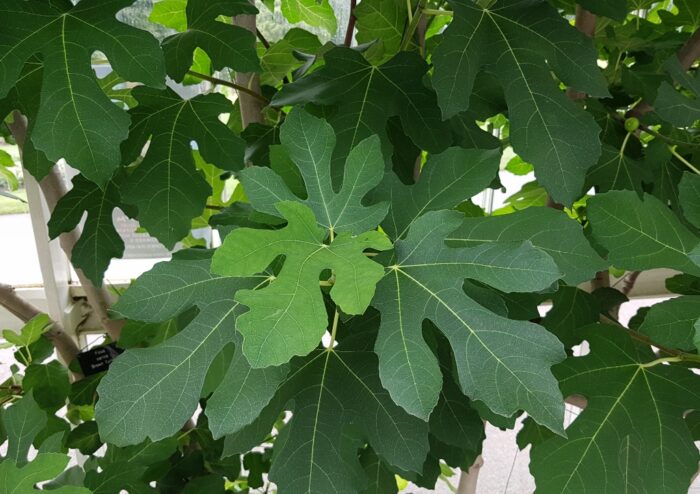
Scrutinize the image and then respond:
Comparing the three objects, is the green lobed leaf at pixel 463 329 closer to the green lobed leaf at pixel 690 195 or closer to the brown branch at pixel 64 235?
the green lobed leaf at pixel 690 195

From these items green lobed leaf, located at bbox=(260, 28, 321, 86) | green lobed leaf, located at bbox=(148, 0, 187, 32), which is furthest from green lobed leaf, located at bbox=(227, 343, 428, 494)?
green lobed leaf, located at bbox=(148, 0, 187, 32)

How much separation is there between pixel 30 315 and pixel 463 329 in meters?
0.96

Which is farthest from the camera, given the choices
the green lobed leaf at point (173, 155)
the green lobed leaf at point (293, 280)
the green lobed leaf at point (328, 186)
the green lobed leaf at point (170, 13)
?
the green lobed leaf at point (170, 13)

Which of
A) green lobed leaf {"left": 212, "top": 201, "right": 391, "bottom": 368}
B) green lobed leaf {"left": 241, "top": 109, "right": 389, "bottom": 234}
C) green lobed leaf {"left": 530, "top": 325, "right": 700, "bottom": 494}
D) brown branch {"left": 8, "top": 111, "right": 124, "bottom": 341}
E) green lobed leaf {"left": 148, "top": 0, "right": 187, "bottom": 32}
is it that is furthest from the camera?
green lobed leaf {"left": 148, "top": 0, "right": 187, "bottom": 32}

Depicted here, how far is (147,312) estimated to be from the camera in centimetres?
62

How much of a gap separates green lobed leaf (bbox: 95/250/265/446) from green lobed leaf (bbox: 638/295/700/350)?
14.9 inches

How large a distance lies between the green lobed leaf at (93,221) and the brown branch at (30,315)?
1.24 feet

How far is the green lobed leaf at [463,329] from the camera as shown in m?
0.55

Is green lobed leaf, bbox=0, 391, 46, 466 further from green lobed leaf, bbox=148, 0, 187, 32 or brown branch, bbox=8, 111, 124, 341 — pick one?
green lobed leaf, bbox=148, 0, 187, 32

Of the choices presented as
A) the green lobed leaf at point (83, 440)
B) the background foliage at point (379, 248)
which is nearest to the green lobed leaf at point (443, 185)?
the background foliage at point (379, 248)

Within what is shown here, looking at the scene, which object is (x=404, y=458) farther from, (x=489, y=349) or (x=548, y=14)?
(x=548, y=14)

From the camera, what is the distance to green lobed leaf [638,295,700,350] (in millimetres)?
664

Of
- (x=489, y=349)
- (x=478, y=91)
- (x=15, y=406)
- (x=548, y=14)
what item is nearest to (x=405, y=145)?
(x=478, y=91)

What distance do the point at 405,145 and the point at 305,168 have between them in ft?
0.84
